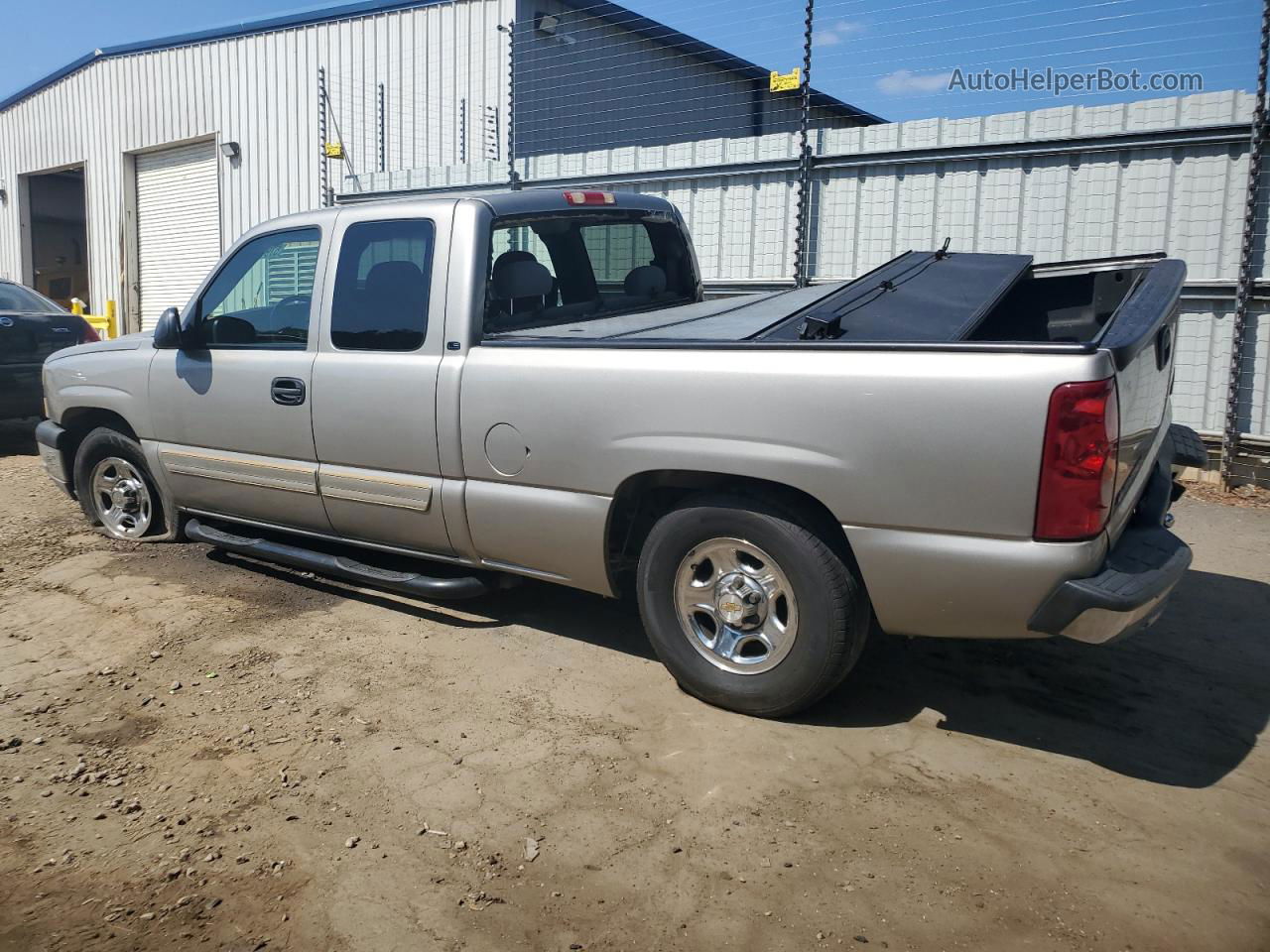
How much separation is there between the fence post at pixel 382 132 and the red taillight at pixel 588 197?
34.8ft

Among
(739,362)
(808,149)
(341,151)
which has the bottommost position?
(739,362)

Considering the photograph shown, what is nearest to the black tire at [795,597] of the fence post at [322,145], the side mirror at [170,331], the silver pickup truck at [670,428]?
the silver pickup truck at [670,428]

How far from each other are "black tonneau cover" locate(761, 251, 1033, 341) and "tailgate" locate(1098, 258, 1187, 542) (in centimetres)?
54

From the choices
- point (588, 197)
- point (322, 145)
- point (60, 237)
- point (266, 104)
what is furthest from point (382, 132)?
point (60, 237)

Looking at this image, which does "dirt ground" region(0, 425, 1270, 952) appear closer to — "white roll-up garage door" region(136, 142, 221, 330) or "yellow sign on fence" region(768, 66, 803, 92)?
"yellow sign on fence" region(768, 66, 803, 92)

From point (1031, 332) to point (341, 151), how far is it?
12.4 metres

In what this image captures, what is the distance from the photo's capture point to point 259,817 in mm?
3039

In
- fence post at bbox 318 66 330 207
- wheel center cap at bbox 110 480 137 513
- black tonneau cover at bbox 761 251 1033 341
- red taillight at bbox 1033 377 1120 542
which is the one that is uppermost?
fence post at bbox 318 66 330 207

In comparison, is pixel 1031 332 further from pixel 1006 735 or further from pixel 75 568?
pixel 75 568

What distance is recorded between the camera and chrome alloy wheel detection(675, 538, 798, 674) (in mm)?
3547

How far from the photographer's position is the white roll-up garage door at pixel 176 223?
18266 mm

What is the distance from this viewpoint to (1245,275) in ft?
24.1

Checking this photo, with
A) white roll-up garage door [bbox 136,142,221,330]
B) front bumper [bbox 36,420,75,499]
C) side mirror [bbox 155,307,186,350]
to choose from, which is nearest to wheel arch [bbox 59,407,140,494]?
front bumper [bbox 36,420,75,499]

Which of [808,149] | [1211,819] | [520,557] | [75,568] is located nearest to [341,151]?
[808,149]
